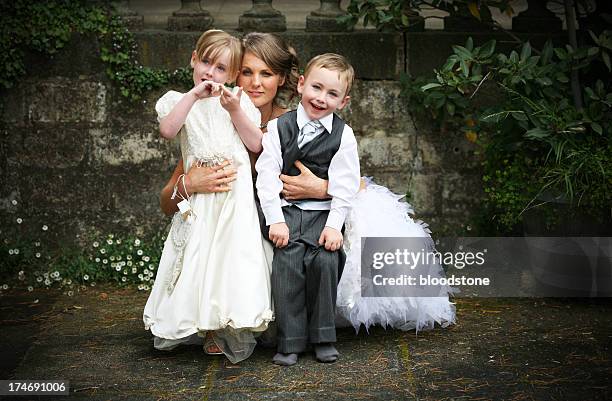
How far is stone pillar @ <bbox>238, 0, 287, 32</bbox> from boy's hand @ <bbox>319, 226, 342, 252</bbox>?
1.90 metres

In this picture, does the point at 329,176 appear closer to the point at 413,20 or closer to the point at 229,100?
the point at 229,100

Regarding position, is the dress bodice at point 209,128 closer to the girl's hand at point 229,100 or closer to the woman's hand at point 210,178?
the woman's hand at point 210,178

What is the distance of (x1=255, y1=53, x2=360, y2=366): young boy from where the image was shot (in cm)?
402

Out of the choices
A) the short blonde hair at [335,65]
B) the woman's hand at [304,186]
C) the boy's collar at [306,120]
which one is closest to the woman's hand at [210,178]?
the woman's hand at [304,186]

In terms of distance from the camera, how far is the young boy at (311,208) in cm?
402

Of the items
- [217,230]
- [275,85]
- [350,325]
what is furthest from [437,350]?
[275,85]

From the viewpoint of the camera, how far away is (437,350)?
420 centimetres

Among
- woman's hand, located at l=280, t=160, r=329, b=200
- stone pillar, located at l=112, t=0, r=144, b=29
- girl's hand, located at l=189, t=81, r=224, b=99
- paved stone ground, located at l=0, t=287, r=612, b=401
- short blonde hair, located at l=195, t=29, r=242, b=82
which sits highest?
stone pillar, located at l=112, t=0, r=144, b=29

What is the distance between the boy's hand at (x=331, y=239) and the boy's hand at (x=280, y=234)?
0.15 meters

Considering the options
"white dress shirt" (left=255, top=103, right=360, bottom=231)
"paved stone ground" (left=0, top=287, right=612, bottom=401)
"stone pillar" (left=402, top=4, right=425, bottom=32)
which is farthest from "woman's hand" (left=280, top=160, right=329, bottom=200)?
"stone pillar" (left=402, top=4, right=425, bottom=32)

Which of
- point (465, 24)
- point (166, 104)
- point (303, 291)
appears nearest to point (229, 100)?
point (166, 104)

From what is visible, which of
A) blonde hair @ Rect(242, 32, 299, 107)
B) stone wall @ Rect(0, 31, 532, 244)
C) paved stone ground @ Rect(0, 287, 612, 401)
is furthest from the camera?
stone wall @ Rect(0, 31, 532, 244)

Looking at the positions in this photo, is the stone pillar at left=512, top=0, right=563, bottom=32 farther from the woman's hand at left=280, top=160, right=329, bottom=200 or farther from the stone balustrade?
the woman's hand at left=280, top=160, right=329, bottom=200

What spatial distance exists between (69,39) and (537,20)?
2773 mm
